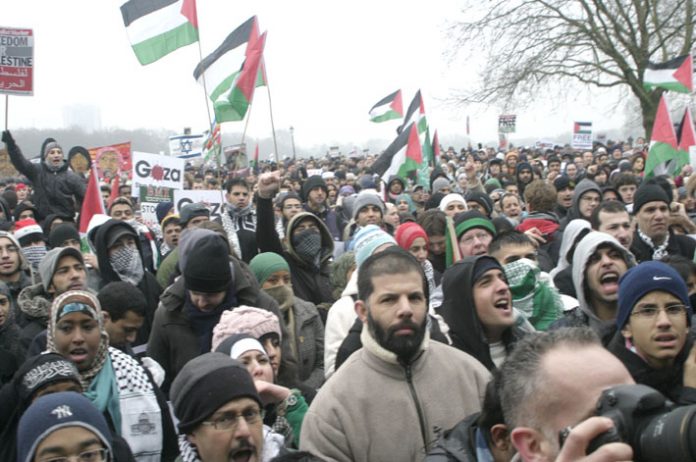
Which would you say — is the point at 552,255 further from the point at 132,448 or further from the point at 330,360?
the point at 132,448

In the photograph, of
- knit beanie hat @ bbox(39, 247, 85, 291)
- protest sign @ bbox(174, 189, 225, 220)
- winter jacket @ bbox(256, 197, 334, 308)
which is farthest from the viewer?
protest sign @ bbox(174, 189, 225, 220)

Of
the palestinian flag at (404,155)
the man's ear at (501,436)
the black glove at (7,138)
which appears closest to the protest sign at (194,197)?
the black glove at (7,138)

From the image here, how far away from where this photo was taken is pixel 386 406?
2.99m

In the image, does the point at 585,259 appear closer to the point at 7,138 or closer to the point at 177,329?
the point at 177,329

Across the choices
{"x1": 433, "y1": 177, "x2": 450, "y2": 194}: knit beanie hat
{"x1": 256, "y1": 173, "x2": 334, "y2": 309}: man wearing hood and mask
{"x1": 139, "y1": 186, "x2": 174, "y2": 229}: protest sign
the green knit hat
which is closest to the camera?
the green knit hat

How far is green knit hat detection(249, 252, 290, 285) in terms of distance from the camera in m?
5.02

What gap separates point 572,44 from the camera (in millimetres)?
25859

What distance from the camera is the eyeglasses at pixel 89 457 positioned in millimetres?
2824

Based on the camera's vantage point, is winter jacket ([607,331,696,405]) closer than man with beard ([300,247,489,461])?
No

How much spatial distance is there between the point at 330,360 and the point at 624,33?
24.3 m

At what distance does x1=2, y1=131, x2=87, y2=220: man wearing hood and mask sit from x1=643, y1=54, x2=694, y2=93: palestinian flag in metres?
8.12

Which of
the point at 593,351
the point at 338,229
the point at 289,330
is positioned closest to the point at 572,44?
the point at 338,229

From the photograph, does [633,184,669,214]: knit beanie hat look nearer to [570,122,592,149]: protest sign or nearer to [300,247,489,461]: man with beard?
[300,247,489,461]: man with beard

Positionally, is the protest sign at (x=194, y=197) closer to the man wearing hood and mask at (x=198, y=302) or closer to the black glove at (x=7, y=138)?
the black glove at (x=7, y=138)
